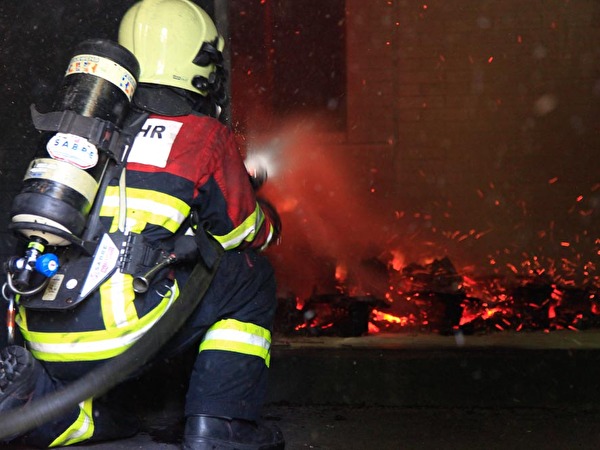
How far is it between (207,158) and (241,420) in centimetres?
108

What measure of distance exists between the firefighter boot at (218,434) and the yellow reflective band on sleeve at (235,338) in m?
0.28

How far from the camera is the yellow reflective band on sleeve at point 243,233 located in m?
3.31

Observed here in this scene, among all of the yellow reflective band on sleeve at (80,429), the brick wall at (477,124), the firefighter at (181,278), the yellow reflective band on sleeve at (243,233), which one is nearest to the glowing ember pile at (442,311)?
the brick wall at (477,124)

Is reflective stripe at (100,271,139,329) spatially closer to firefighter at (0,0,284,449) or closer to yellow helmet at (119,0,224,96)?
firefighter at (0,0,284,449)

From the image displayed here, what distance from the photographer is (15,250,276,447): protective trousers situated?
10.8 feet

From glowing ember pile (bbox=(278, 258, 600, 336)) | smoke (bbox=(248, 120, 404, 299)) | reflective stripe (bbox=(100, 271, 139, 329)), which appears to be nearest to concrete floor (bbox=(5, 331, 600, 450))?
glowing ember pile (bbox=(278, 258, 600, 336))

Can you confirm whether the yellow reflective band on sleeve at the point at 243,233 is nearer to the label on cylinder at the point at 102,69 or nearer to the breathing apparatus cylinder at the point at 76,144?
the breathing apparatus cylinder at the point at 76,144

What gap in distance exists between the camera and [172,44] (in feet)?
11.0

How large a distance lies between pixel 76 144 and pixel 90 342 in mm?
730

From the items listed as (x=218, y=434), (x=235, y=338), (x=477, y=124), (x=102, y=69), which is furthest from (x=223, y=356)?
(x=477, y=124)

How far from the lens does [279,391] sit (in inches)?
165

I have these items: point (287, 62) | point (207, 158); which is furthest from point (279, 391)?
point (287, 62)

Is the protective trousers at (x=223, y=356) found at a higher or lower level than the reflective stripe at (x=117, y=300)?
lower

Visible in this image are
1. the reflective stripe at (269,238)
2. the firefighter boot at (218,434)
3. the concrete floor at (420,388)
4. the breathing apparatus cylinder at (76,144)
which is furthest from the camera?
the concrete floor at (420,388)
